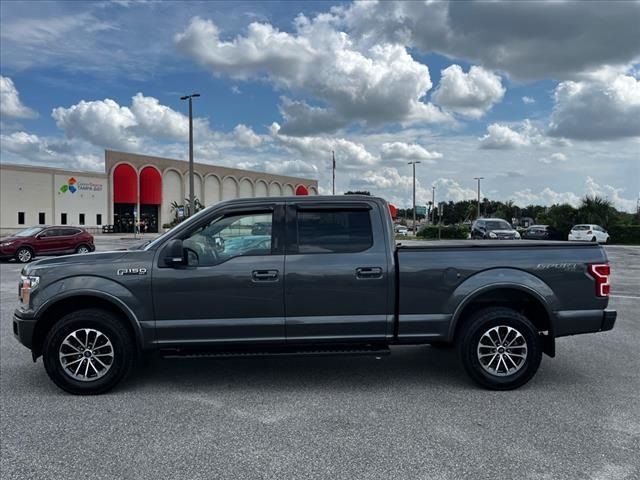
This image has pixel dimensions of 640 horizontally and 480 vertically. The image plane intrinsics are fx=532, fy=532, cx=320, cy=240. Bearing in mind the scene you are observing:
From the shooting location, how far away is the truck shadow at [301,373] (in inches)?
211

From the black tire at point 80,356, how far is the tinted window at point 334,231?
190cm

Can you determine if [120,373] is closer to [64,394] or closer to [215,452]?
[64,394]

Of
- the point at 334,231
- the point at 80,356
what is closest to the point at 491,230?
the point at 334,231

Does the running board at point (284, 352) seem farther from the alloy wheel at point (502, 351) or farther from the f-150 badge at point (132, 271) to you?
the alloy wheel at point (502, 351)

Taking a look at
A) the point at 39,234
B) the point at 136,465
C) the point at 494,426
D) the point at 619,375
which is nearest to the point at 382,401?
the point at 494,426

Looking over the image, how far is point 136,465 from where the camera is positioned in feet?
11.8

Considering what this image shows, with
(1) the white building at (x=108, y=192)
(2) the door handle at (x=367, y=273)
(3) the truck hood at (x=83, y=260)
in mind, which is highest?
(1) the white building at (x=108, y=192)

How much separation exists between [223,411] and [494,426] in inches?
88.9

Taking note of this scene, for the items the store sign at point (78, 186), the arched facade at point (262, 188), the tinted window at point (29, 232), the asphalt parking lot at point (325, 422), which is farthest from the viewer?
the arched facade at point (262, 188)

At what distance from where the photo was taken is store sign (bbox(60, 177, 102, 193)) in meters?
52.6

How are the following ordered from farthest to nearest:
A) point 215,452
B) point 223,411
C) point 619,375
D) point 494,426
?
point 619,375, point 223,411, point 494,426, point 215,452

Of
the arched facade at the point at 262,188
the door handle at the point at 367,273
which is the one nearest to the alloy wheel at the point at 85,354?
the door handle at the point at 367,273

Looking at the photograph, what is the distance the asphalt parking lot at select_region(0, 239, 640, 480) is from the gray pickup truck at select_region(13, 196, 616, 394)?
408 millimetres

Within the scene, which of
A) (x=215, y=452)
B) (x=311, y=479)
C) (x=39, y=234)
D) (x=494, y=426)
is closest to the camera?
(x=311, y=479)
